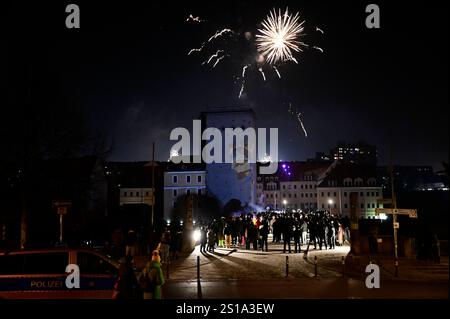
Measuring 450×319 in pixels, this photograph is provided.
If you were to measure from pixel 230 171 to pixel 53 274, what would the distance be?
75234 mm

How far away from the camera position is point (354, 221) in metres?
25.9

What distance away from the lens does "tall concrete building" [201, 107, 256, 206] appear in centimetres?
8712

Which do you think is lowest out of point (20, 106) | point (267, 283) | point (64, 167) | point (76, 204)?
point (267, 283)

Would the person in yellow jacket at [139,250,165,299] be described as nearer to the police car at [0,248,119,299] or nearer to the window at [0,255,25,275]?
the police car at [0,248,119,299]

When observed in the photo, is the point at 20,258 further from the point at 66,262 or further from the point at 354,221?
the point at 354,221

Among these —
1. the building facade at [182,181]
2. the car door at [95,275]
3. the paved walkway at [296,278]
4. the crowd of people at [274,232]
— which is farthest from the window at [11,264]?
the building facade at [182,181]

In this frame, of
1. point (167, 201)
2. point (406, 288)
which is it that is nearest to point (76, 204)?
point (406, 288)

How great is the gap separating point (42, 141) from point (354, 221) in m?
16.7

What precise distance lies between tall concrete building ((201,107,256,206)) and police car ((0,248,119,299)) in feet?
241

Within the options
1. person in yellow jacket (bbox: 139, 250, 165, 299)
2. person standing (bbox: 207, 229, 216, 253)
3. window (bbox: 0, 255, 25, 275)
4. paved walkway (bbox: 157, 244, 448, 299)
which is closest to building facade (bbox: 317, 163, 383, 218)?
person standing (bbox: 207, 229, 216, 253)

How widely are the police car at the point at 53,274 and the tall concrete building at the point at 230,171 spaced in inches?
2893

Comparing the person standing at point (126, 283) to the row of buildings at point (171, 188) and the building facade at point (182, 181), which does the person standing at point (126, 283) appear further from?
the building facade at point (182, 181)

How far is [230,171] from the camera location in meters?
87.4

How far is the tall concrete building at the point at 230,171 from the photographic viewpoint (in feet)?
286
